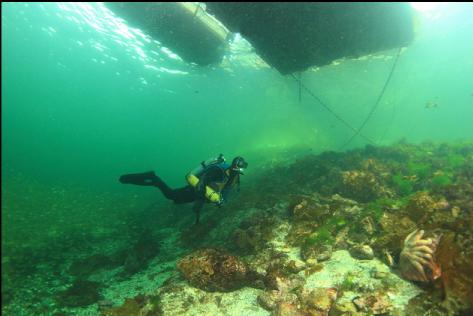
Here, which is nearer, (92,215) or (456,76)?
(92,215)

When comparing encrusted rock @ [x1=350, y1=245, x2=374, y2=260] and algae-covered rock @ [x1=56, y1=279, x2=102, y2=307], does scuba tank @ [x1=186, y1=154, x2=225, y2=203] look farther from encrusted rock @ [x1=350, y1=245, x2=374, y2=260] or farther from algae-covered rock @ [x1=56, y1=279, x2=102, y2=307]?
encrusted rock @ [x1=350, y1=245, x2=374, y2=260]

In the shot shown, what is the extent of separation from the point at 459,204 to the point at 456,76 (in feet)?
219

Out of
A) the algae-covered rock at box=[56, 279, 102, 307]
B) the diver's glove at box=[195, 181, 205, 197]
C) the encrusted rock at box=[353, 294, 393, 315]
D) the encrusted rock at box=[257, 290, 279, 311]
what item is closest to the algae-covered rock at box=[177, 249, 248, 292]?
the encrusted rock at box=[257, 290, 279, 311]

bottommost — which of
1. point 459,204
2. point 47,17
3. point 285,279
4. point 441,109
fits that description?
point 285,279

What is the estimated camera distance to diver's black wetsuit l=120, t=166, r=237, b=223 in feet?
27.4

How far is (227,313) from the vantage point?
5.12 metres

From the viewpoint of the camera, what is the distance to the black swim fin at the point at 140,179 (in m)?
9.52

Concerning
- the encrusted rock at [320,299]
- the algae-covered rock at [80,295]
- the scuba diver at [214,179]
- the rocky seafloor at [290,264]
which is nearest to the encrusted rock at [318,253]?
the rocky seafloor at [290,264]

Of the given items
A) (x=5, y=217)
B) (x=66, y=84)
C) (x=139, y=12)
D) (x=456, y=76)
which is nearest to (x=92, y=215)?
(x=139, y=12)

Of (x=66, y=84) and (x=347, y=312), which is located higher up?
(x=66, y=84)

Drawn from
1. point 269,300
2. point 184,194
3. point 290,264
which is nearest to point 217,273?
point 269,300

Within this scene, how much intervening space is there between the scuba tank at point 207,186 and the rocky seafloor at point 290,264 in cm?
120

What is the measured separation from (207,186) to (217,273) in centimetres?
Answer: 279

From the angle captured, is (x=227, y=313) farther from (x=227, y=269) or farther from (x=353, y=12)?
(x=353, y=12)
